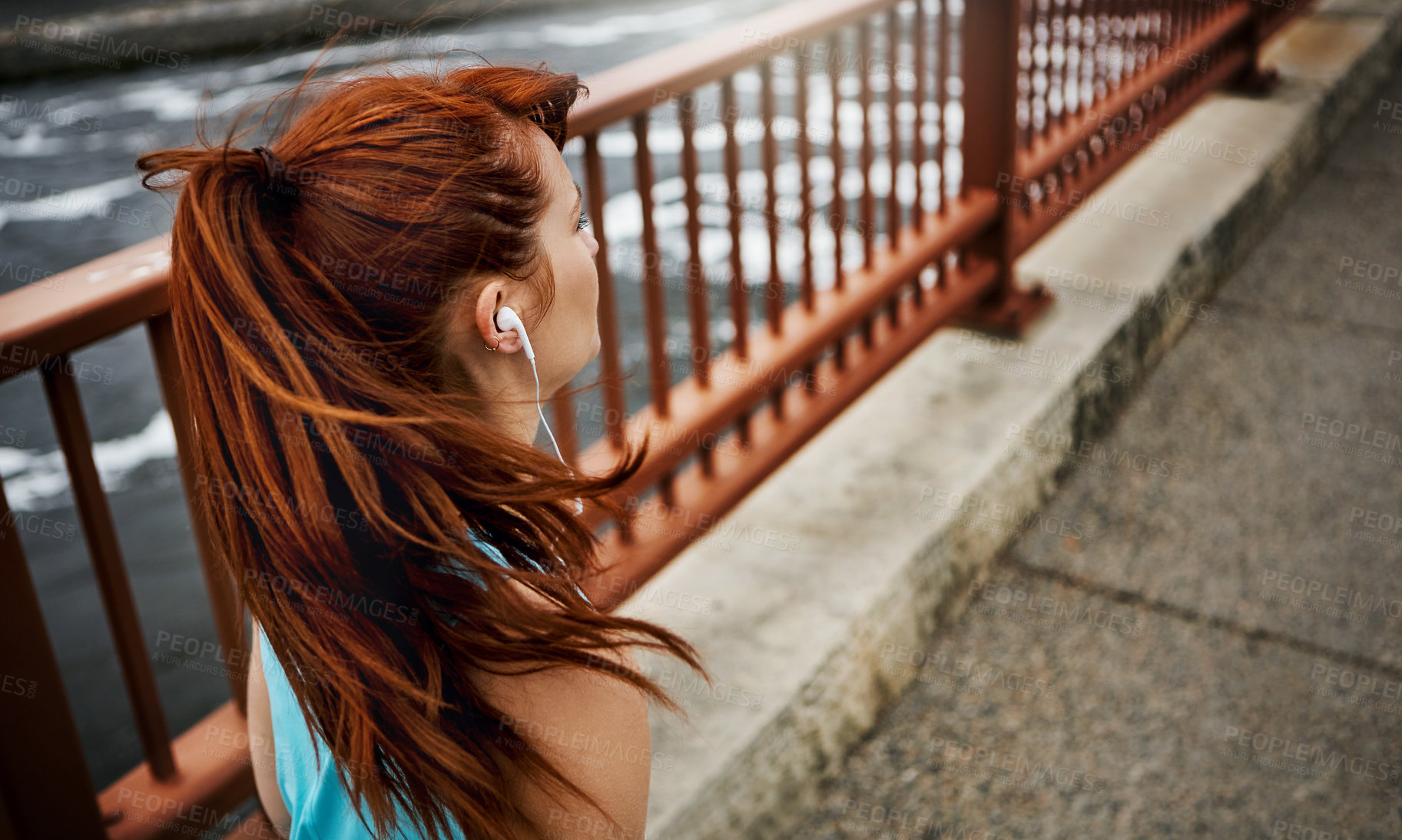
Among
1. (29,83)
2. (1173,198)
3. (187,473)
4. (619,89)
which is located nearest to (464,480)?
(187,473)

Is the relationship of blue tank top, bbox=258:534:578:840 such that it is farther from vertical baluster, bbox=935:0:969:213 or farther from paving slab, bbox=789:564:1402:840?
vertical baluster, bbox=935:0:969:213

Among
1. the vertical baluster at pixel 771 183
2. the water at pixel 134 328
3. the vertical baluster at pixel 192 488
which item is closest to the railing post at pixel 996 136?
the water at pixel 134 328

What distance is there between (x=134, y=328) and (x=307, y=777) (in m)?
3.79

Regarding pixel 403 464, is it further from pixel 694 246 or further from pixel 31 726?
pixel 694 246

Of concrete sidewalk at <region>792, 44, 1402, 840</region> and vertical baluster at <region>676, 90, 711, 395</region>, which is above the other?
vertical baluster at <region>676, 90, 711, 395</region>

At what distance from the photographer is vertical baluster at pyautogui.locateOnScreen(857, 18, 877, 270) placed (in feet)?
8.71

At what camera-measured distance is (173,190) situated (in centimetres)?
100

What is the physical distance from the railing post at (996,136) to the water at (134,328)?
25.5 inches

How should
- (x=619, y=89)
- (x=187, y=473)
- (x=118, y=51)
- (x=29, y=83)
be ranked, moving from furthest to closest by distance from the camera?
(x=118, y=51) < (x=29, y=83) < (x=619, y=89) < (x=187, y=473)

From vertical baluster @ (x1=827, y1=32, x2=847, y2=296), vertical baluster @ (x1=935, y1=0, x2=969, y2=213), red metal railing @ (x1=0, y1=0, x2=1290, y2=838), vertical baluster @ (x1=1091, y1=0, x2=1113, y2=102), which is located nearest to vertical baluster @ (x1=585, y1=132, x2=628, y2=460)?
red metal railing @ (x1=0, y1=0, x2=1290, y2=838)

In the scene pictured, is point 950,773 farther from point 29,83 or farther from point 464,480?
point 29,83

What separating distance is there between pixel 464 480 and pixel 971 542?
2096 mm

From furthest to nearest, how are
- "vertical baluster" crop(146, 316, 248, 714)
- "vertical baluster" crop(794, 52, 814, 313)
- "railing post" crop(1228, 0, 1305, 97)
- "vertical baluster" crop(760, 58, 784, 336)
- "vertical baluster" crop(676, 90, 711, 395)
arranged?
"railing post" crop(1228, 0, 1305, 97) → "vertical baluster" crop(794, 52, 814, 313) → "vertical baluster" crop(760, 58, 784, 336) → "vertical baluster" crop(676, 90, 711, 395) → "vertical baluster" crop(146, 316, 248, 714)

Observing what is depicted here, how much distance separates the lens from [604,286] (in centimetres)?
217
